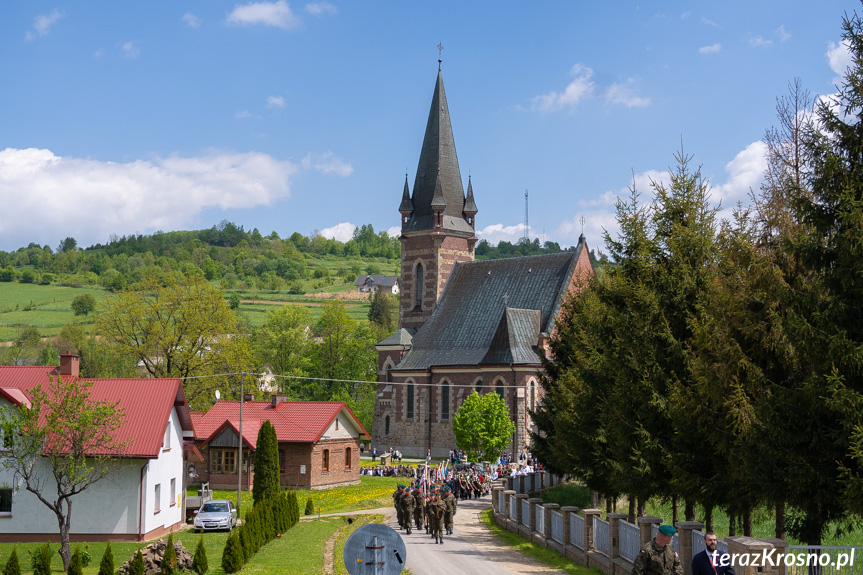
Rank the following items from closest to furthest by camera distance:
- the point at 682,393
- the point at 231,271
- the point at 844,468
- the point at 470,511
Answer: the point at 844,468 → the point at 682,393 → the point at 470,511 → the point at 231,271

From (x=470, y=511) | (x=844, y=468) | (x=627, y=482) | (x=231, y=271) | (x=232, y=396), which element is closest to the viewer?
(x=844, y=468)

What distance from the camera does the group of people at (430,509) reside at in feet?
79.0

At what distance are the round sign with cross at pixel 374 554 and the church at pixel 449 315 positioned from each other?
49.3 metres

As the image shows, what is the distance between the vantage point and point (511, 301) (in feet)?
209

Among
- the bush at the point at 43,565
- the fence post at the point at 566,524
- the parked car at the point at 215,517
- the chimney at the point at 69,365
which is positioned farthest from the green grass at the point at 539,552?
the chimney at the point at 69,365

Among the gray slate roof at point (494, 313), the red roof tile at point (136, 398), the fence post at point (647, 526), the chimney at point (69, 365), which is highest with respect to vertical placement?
the gray slate roof at point (494, 313)

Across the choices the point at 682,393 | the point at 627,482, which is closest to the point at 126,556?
the point at 627,482

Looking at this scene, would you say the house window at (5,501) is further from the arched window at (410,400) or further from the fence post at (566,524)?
the arched window at (410,400)

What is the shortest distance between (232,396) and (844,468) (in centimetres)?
5084

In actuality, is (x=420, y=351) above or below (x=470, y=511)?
above

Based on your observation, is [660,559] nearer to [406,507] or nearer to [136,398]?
[406,507]

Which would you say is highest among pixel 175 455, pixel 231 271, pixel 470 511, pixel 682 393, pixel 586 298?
pixel 231 271

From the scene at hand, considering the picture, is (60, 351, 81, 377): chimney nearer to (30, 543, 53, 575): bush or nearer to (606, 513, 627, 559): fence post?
(30, 543, 53, 575): bush

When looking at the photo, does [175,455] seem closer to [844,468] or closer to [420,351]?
[844,468]
